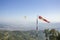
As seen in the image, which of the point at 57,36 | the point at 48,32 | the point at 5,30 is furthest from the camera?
the point at 5,30

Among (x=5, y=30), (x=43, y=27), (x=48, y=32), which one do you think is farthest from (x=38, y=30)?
(x=5, y=30)

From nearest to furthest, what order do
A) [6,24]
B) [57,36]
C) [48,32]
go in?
[57,36] < [48,32] < [6,24]

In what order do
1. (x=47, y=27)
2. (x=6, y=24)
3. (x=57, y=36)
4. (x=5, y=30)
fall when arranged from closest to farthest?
(x=57, y=36), (x=47, y=27), (x=6, y=24), (x=5, y=30)

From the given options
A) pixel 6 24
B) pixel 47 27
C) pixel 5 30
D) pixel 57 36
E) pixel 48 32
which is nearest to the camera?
pixel 57 36

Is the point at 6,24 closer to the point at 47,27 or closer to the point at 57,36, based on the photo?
the point at 47,27

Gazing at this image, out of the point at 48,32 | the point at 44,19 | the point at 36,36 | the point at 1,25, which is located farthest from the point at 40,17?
the point at 1,25

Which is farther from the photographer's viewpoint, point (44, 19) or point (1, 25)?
point (1, 25)

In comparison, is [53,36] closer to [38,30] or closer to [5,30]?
[38,30]

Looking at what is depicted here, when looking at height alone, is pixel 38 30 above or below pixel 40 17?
below

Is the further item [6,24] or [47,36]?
[6,24]
